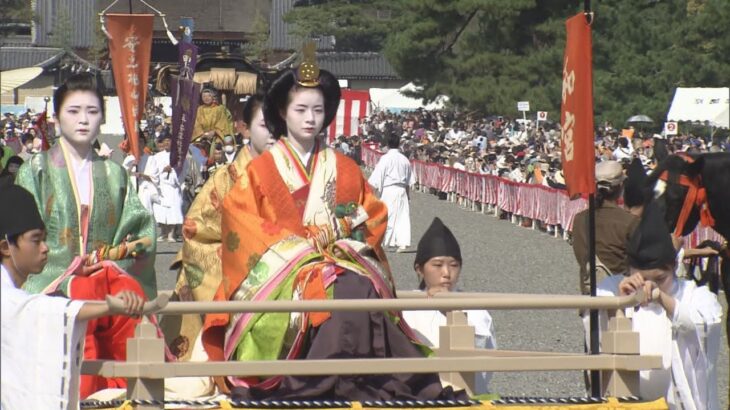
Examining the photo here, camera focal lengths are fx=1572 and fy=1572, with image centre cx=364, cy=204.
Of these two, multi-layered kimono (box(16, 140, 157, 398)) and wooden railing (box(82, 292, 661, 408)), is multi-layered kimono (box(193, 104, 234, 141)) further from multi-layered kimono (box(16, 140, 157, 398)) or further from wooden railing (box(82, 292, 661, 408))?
wooden railing (box(82, 292, 661, 408))

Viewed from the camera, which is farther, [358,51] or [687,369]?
[358,51]

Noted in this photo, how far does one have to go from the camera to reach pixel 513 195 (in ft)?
90.7

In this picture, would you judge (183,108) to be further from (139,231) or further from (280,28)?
(280,28)

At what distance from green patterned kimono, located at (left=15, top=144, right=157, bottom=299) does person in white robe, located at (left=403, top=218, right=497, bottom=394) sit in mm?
1311

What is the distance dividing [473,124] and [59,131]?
44737 millimetres

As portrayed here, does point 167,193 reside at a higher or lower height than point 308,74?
lower

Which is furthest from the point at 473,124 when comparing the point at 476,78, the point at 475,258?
the point at 475,258

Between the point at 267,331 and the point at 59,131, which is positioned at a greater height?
the point at 59,131

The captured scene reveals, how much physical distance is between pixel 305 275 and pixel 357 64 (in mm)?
82466

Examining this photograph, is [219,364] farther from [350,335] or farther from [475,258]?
[475,258]

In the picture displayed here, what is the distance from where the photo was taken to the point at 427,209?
31.5m

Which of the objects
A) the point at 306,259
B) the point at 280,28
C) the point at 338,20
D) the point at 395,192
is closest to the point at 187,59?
the point at 395,192

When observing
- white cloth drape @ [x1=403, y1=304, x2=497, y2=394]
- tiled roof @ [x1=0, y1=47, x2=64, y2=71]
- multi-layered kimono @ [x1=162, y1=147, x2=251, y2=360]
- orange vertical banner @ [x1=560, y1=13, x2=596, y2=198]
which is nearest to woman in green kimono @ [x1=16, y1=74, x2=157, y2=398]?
multi-layered kimono @ [x1=162, y1=147, x2=251, y2=360]

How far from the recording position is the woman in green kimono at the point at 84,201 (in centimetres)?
743
